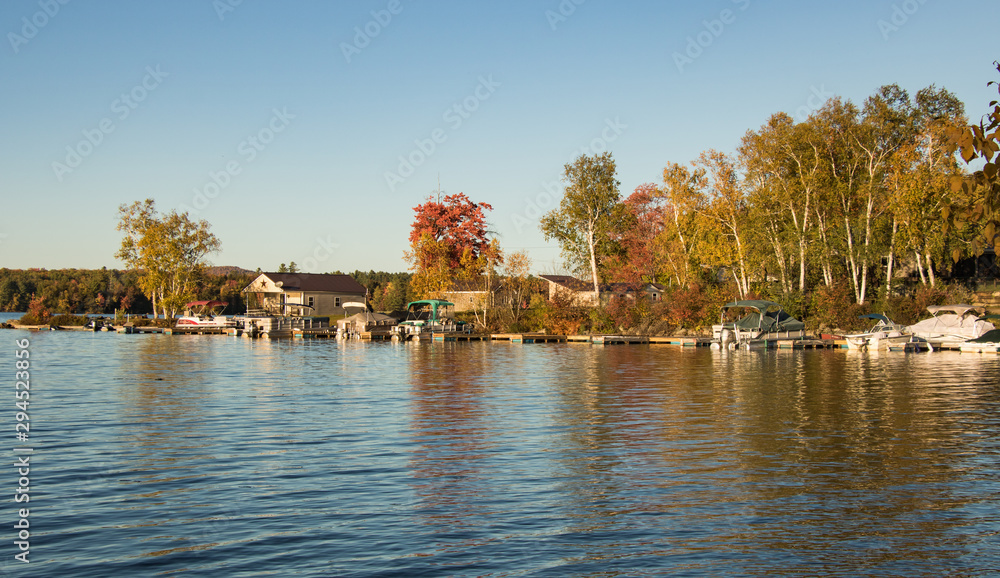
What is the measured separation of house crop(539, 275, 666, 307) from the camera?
208 feet

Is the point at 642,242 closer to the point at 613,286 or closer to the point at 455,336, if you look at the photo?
the point at 613,286

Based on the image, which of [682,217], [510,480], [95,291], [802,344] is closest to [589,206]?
[682,217]

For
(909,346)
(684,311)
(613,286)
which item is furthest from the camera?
(613,286)

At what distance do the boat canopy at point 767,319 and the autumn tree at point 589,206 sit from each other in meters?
14.7

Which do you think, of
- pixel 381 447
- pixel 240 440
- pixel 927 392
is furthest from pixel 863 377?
pixel 240 440

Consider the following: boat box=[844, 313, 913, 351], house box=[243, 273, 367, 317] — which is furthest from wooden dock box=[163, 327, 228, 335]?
boat box=[844, 313, 913, 351]

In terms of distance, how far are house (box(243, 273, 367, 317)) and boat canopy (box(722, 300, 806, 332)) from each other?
46496 millimetres

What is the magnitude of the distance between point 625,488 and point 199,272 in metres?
77.0

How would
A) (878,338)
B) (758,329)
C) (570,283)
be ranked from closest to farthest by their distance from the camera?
(878,338) < (758,329) < (570,283)

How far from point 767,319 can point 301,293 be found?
54007mm

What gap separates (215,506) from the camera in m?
11.2

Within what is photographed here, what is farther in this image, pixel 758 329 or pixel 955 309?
pixel 758 329

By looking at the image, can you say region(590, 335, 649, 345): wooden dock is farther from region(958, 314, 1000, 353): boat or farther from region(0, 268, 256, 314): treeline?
region(0, 268, 256, 314): treeline

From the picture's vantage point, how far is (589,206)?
62719mm
